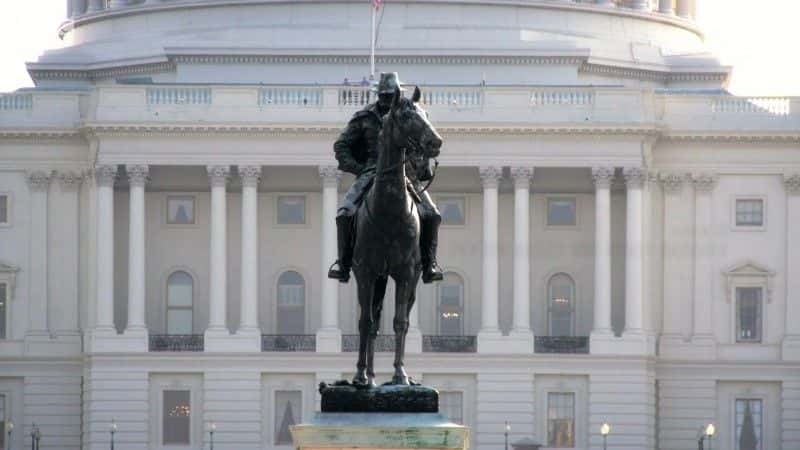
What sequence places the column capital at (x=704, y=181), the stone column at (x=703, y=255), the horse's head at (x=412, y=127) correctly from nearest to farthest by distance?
the horse's head at (x=412, y=127) < the stone column at (x=703, y=255) < the column capital at (x=704, y=181)

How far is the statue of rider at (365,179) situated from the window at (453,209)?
73.9 meters

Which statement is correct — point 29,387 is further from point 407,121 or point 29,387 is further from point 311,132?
point 407,121


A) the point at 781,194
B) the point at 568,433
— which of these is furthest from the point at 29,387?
the point at 781,194

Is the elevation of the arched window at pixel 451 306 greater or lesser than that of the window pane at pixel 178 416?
greater

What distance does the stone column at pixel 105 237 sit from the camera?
4023 inches

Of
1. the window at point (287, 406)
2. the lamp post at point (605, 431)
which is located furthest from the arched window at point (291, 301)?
the lamp post at point (605, 431)

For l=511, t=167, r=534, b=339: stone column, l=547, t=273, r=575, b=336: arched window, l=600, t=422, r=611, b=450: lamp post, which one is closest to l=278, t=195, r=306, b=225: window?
l=511, t=167, r=534, b=339: stone column

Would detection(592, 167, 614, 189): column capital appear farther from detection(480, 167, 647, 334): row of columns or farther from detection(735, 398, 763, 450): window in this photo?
detection(735, 398, 763, 450): window

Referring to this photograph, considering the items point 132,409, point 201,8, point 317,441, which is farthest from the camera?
point 201,8

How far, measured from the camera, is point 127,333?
101 metres

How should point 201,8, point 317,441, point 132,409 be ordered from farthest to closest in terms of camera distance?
point 201,8
point 132,409
point 317,441

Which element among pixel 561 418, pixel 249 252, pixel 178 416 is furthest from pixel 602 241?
pixel 178 416

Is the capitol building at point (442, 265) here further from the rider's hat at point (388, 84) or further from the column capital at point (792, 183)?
the rider's hat at point (388, 84)

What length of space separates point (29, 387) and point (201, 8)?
58.7 ft
